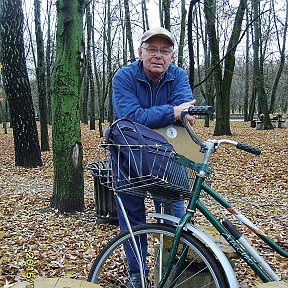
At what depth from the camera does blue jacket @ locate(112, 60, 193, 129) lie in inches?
109

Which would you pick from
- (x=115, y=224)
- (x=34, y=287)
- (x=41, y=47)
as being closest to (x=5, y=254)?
(x=115, y=224)

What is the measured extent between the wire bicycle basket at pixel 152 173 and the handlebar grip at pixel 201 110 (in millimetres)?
279

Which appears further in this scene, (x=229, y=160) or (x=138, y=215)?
(x=229, y=160)

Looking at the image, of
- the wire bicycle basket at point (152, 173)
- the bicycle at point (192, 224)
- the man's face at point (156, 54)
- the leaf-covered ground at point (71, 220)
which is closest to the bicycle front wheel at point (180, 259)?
the bicycle at point (192, 224)

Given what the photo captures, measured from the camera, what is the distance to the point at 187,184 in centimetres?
253

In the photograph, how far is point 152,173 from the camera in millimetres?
2361

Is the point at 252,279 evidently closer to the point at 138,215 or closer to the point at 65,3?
the point at 138,215

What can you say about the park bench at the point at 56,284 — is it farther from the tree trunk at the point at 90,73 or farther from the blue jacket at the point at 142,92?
the tree trunk at the point at 90,73

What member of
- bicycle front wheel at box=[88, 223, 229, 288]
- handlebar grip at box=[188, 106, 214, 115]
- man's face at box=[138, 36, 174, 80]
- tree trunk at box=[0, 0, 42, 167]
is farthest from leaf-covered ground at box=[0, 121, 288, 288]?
man's face at box=[138, 36, 174, 80]

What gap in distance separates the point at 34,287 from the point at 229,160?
10.6 m

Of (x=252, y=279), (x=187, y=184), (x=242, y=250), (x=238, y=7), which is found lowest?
(x=252, y=279)

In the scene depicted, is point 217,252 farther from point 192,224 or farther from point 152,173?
point 152,173

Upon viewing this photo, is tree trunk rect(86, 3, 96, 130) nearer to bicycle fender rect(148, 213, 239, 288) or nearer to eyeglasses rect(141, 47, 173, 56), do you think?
eyeglasses rect(141, 47, 173, 56)

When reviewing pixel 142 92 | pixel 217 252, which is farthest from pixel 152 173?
pixel 142 92
